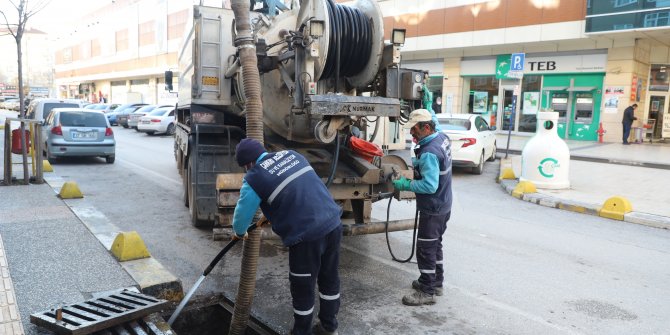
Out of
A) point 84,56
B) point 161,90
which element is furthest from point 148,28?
point 84,56

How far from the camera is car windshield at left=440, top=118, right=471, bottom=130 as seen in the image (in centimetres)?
1293

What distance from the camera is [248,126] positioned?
157 inches

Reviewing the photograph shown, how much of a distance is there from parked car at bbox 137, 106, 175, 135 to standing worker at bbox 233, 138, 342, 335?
21677 mm

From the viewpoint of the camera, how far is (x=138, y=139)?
73.8 feet

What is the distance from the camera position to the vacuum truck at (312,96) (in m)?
4.85

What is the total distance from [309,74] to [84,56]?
76.7m

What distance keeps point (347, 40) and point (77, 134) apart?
10.5 metres

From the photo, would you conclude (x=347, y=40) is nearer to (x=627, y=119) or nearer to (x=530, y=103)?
(x=627, y=119)

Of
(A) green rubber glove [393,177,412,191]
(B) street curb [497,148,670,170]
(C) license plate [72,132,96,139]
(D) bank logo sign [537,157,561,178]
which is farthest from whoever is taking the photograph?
(B) street curb [497,148,670,170]

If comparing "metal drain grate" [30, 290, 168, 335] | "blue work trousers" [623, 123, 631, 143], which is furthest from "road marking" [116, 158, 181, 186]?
"blue work trousers" [623, 123, 631, 143]

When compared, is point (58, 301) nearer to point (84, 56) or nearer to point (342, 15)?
point (342, 15)

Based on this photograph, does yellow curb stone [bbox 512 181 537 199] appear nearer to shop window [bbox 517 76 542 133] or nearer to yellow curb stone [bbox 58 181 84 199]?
yellow curb stone [bbox 58 181 84 199]

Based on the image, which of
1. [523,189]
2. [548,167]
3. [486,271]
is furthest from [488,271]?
[548,167]

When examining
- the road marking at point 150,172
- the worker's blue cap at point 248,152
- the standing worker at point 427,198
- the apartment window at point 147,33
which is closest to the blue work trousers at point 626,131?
the road marking at point 150,172
